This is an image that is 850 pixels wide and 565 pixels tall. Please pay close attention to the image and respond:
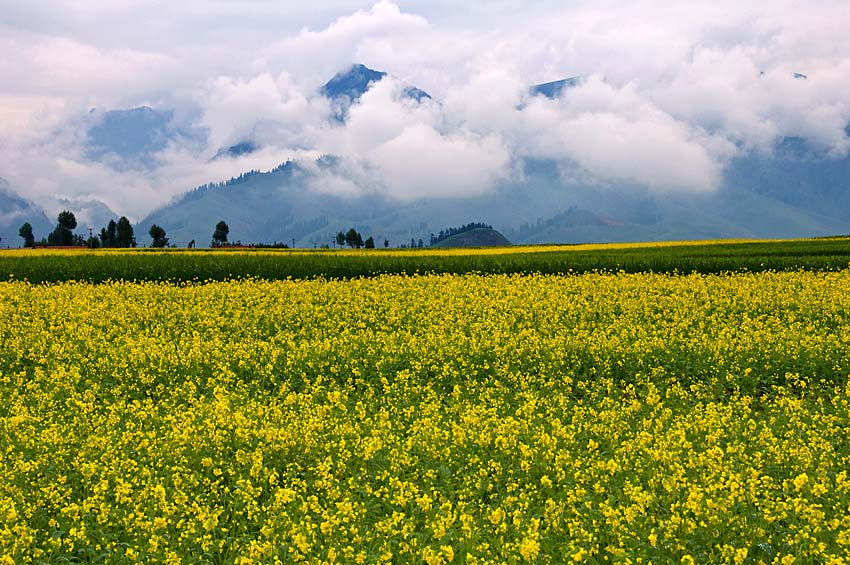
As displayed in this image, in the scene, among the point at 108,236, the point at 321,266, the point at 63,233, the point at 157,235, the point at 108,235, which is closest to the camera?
the point at 321,266

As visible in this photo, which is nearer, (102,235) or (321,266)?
(321,266)

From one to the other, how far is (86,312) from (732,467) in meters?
18.3

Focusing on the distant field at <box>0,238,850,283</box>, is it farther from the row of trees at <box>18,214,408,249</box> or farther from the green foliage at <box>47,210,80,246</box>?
the green foliage at <box>47,210,80,246</box>

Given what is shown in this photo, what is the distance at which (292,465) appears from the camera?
9.79 m

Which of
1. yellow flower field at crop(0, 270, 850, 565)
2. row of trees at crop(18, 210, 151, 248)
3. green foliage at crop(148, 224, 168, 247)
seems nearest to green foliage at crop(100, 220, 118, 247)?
row of trees at crop(18, 210, 151, 248)

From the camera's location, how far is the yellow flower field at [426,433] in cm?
741

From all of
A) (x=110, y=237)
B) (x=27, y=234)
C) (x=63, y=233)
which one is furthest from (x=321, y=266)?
(x=27, y=234)

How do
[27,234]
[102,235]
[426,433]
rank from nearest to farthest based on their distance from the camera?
[426,433]
[102,235]
[27,234]

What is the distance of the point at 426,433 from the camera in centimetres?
1039

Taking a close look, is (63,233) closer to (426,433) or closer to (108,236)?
(108,236)

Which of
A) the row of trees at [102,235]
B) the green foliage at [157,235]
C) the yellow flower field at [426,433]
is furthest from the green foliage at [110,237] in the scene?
the yellow flower field at [426,433]

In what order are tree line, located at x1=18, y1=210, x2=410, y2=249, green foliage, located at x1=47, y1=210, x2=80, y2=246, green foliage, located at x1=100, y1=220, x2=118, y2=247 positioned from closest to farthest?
green foliage, located at x1=100, y1=220, x2=118, y2=247 → tree line, located at x1=18, y1=210, x2=410, y2=249 → green foliage, located at x1=47, y1=210, x2=80, y2=246

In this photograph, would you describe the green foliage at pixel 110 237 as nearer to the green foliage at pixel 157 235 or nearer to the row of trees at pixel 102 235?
the row of trees at pixel 102 235

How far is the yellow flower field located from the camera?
7.41 metres
